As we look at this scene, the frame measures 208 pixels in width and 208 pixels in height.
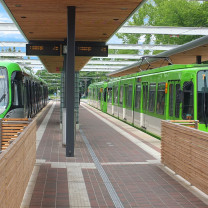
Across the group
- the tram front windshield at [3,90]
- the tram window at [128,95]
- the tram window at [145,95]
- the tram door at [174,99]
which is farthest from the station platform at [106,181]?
the tram window at [128,95]

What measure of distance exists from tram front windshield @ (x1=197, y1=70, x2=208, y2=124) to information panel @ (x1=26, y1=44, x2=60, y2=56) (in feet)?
14.5

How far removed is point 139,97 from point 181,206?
39.8ft

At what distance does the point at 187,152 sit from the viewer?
23.2 ft

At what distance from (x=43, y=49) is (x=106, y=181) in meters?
6.41

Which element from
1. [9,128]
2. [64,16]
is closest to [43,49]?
[64,16]

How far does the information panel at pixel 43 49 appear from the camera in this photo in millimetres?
12266

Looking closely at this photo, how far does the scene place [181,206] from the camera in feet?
19.5

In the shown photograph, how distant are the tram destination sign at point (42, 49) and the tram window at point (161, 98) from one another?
4053mm

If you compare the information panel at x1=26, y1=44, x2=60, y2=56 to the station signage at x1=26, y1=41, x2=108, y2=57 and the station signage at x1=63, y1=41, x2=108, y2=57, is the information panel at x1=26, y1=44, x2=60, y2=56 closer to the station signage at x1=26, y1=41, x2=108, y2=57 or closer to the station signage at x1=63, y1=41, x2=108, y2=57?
the station signage at x1=26, y1=41, x2=108, y2=57

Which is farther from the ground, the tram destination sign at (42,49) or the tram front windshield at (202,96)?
the tram destination sign at (42,49)

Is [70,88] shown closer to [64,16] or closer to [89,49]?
[64,16]

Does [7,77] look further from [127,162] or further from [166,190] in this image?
[166,190]

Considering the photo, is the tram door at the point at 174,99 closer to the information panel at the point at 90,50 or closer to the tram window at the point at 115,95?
the information panel at the point at 90,50

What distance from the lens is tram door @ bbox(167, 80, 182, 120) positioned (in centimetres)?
1187
